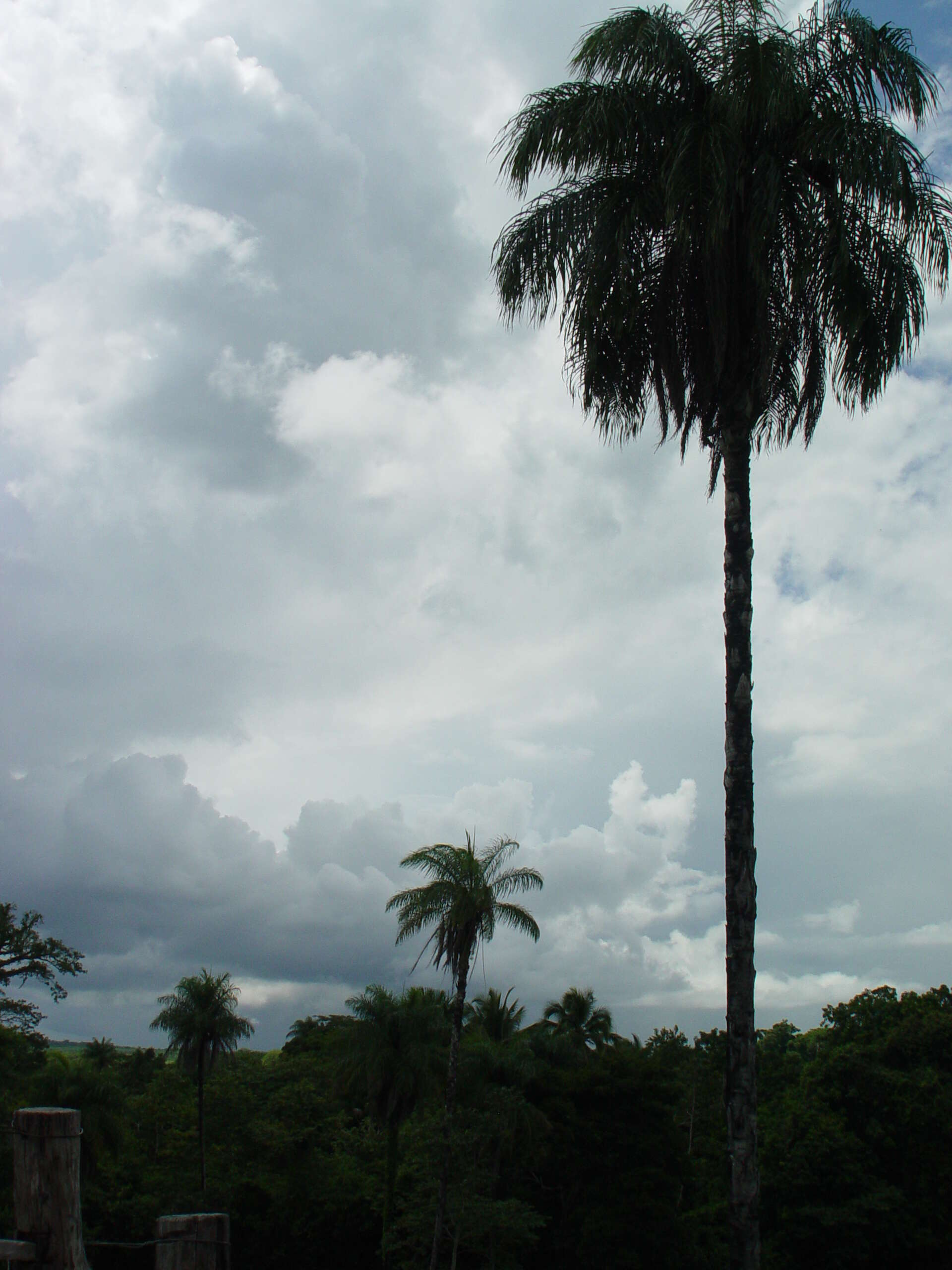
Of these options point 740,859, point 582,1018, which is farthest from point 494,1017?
point 740,859

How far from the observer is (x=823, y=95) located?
42.0ft

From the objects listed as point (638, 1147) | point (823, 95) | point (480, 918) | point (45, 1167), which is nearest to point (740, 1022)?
point (45, 1167)

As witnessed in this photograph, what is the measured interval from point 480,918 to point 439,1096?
13381mm

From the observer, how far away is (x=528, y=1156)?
40062 millimetres

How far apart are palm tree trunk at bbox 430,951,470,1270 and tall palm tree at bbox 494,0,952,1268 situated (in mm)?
23533

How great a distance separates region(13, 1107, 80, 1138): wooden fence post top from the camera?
553 centimetres

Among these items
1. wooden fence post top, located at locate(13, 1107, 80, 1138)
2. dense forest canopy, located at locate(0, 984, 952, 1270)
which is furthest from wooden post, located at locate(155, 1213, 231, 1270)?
dense forest canopy, located at locate(0, 984, 952, 1270)

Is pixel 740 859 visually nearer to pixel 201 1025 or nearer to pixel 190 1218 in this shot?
pixel 190 1218

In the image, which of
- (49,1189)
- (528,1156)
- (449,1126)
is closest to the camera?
(49,1189)

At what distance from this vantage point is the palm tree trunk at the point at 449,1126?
3259 cm

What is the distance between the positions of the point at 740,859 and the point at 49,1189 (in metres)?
8.24

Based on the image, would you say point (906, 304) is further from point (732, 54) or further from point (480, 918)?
point (480, 918)

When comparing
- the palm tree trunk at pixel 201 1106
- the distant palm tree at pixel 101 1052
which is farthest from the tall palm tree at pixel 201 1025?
the distant palm tree at pixel 101 1052

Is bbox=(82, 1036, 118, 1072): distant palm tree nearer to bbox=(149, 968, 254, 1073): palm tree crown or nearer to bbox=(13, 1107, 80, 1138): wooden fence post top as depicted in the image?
bbox=(149, 968, 254, 1073): palm tree crown
